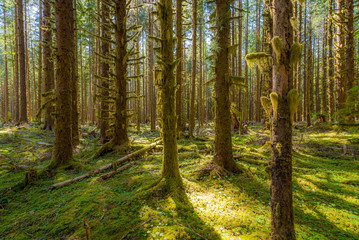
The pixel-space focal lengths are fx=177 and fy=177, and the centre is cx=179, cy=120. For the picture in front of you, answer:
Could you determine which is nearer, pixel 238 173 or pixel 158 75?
pixel 158 75

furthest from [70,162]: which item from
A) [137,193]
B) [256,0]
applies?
[256,0]

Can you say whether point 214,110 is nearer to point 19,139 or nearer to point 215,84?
point 215,84

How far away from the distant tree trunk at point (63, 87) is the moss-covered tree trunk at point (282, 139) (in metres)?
6.24

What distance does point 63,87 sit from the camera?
591cm

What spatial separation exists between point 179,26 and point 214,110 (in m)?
7.71

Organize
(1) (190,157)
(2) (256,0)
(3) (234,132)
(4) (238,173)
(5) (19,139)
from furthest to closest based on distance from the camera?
1. (2) (256,0)
2. (3) (234,132)
3. (5) (19,139)
4. (1) (190,157)
5. (4) (238,173)

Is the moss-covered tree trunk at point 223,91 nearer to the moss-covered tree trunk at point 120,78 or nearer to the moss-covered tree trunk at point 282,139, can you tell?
the moss-covered tree trunk at point 282,139

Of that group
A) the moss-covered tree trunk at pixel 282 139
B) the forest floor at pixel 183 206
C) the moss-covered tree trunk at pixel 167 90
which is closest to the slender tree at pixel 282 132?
the moss-covered tree trunk at pixel 282 139

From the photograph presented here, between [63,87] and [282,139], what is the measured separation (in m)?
6.49


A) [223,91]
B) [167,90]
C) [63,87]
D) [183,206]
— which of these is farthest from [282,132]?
[63,87]

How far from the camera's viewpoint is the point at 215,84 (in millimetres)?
5289

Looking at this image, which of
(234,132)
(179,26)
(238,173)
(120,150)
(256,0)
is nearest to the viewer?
(238,173)

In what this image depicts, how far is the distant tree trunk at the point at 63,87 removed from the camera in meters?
5.88

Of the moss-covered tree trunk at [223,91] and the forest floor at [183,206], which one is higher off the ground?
the moss-covered tree trunk at [223,91]
